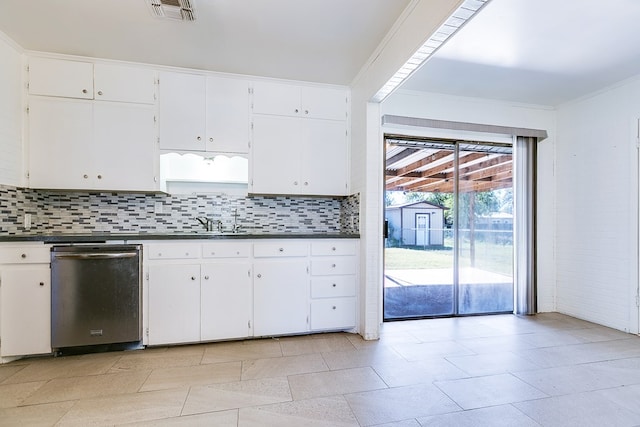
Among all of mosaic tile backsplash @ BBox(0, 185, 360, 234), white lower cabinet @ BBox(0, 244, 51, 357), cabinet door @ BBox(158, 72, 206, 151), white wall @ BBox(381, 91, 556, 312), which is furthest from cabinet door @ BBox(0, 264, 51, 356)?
white wall @ BBox(381, 91, 556, 312)

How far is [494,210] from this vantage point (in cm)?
371

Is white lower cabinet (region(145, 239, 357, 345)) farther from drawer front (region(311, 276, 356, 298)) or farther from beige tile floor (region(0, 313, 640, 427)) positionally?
beige tile floor (region(0, 313, 640, 427))

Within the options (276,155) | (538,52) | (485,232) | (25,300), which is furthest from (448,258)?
(25,300)

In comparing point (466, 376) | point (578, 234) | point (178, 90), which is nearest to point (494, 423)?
point (466, 376)

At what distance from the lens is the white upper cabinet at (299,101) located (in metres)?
2.99

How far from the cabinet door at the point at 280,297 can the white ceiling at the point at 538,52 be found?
2209 mm

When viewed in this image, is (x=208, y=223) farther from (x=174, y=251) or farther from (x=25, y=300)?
(x=25, y=300)

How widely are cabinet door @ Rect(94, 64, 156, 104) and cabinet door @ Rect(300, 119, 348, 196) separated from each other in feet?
4.76

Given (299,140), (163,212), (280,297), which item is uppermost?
(299,140)

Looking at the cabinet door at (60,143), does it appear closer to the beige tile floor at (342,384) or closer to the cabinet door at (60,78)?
the cabinet door at (60,78)

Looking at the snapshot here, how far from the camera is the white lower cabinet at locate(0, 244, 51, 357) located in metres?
2.29

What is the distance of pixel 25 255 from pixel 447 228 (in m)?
3.94

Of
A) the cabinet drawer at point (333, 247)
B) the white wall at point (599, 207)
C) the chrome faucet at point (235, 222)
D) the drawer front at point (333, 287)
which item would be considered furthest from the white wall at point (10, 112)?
the white wall at point (599, 207)

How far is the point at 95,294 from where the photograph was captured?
7.93 feet
